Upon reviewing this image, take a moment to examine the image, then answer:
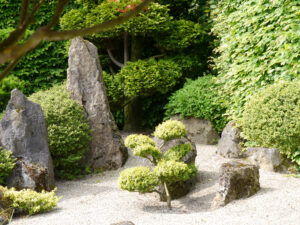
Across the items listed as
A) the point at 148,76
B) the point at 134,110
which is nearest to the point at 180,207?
the point at 148,76

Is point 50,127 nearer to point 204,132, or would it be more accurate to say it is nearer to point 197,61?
point 204,132

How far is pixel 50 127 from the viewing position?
5750 millimetres

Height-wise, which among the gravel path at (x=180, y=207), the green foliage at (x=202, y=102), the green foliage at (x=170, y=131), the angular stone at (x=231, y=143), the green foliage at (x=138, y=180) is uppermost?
the green foliage at (x=202, y=102)

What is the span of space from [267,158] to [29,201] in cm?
336

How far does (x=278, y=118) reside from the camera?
15.5ft

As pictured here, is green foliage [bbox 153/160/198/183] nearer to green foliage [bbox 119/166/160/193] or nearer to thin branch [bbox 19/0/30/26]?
green foliage [bbox 119/166/160/193]

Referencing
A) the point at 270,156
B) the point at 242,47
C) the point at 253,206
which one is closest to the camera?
the point at 253,206

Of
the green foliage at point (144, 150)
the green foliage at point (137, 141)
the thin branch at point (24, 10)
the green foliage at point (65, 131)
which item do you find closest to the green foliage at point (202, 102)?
the green foliage at point (65, 131)

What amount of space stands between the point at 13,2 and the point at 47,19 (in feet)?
2.99

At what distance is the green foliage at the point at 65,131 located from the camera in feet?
19.0

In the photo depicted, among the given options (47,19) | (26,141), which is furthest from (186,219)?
(47,19)

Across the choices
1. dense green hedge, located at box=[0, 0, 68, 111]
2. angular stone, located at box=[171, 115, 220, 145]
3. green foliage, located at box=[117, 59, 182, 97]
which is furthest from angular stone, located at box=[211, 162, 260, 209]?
dense green hedge, located at box=[0, 0, 68, 111]

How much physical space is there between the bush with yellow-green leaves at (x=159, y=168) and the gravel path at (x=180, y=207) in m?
0.28

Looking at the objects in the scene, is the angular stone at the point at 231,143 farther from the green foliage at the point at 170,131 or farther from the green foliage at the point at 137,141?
the green foliage at the point at 137,141
